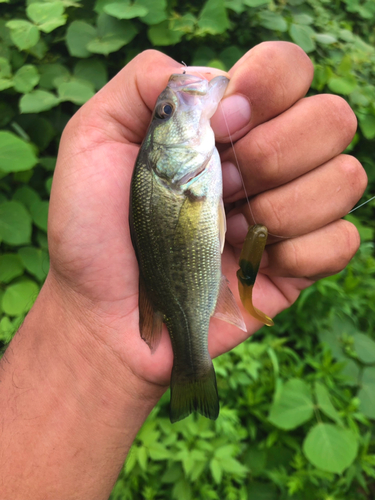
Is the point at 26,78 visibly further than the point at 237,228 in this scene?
Yes

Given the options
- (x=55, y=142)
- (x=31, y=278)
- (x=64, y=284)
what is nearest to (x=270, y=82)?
(x=64, y=284)

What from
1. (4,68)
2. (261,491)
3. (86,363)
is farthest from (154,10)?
(261,491)

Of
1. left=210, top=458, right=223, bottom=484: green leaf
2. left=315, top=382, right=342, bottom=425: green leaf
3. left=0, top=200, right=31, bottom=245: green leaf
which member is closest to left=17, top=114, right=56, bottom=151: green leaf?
left=0, top=200, right=31, bottom=245: green leaf

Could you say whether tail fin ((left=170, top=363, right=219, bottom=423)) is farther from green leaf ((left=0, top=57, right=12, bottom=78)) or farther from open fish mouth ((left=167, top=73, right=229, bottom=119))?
green leaf ((left=0, top=57, right=12, bottom=78))

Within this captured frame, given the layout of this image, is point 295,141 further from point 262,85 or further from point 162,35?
point 162,35

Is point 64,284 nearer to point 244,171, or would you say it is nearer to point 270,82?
point 244,171

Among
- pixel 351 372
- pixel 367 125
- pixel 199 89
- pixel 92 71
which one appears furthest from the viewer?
pixel 367 125
